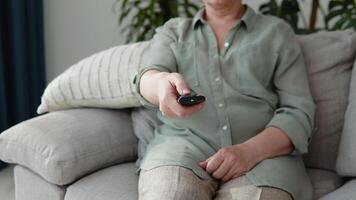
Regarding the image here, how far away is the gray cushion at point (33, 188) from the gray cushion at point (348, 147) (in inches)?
30.0

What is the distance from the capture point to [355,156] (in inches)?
49.6

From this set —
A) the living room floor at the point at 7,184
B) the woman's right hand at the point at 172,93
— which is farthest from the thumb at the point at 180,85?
the living room floor at the point at 7,184

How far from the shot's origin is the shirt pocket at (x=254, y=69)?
132 centimetres

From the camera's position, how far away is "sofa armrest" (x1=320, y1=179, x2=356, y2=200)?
117cm

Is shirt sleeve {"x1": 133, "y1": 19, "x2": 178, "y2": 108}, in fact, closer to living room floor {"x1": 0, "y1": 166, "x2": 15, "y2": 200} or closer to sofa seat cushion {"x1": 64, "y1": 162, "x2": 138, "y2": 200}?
sofa seat cushion {"x1": 64, "y1": 162, "x2": 138, "y2": 200}

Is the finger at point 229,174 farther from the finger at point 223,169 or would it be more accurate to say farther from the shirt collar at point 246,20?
the shirt collar at point 246,20

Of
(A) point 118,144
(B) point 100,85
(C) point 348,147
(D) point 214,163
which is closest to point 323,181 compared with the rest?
(C) point 348,147

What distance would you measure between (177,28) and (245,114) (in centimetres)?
35

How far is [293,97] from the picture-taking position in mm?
1293

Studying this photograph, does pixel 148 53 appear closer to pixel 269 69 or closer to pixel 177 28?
pixel 177 28

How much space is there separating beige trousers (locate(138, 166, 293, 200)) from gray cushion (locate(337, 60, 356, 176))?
23cm

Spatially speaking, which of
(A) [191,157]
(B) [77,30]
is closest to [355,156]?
(A) [191,157]

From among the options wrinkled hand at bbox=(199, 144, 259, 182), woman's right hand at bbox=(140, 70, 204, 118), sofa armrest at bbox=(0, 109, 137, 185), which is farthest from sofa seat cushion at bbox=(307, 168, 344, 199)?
sofa armrest at bbox=(0, 109, 137, 185)

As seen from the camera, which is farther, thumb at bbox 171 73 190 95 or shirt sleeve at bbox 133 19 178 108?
shirt sleeve at bbox 133 19 178 108
